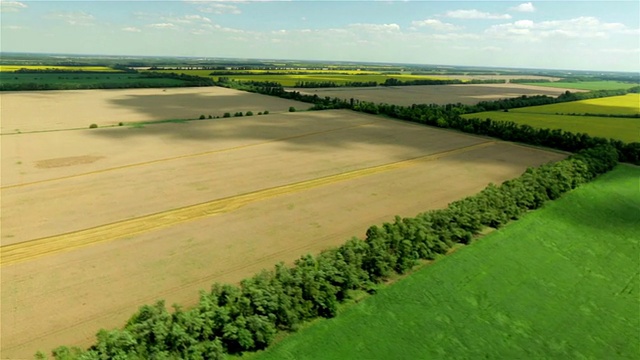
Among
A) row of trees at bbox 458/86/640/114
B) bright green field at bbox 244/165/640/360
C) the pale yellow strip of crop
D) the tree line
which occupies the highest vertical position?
row of trees at bbox 458/86/640/114

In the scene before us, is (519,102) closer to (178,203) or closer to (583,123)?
(583,123)

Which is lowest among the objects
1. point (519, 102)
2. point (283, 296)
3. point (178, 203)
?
point (178, 203)

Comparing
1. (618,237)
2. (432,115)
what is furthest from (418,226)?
(432,115)

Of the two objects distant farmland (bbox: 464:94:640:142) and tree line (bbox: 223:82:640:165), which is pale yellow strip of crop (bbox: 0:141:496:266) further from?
distant farmland (bbox: 464:94:640:142)

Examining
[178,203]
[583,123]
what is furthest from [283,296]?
[583,123]

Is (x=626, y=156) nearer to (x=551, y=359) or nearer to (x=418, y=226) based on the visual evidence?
(x=418, y=226)

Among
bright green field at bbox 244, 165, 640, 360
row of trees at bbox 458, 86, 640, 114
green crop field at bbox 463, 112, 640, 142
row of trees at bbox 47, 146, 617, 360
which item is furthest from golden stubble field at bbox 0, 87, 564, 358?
row of trees at bbox 458, 86, 640, 114

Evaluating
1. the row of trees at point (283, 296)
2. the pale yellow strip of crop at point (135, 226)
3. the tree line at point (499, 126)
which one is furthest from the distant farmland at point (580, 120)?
the pale yellow strip of crop at point (135, 226)
